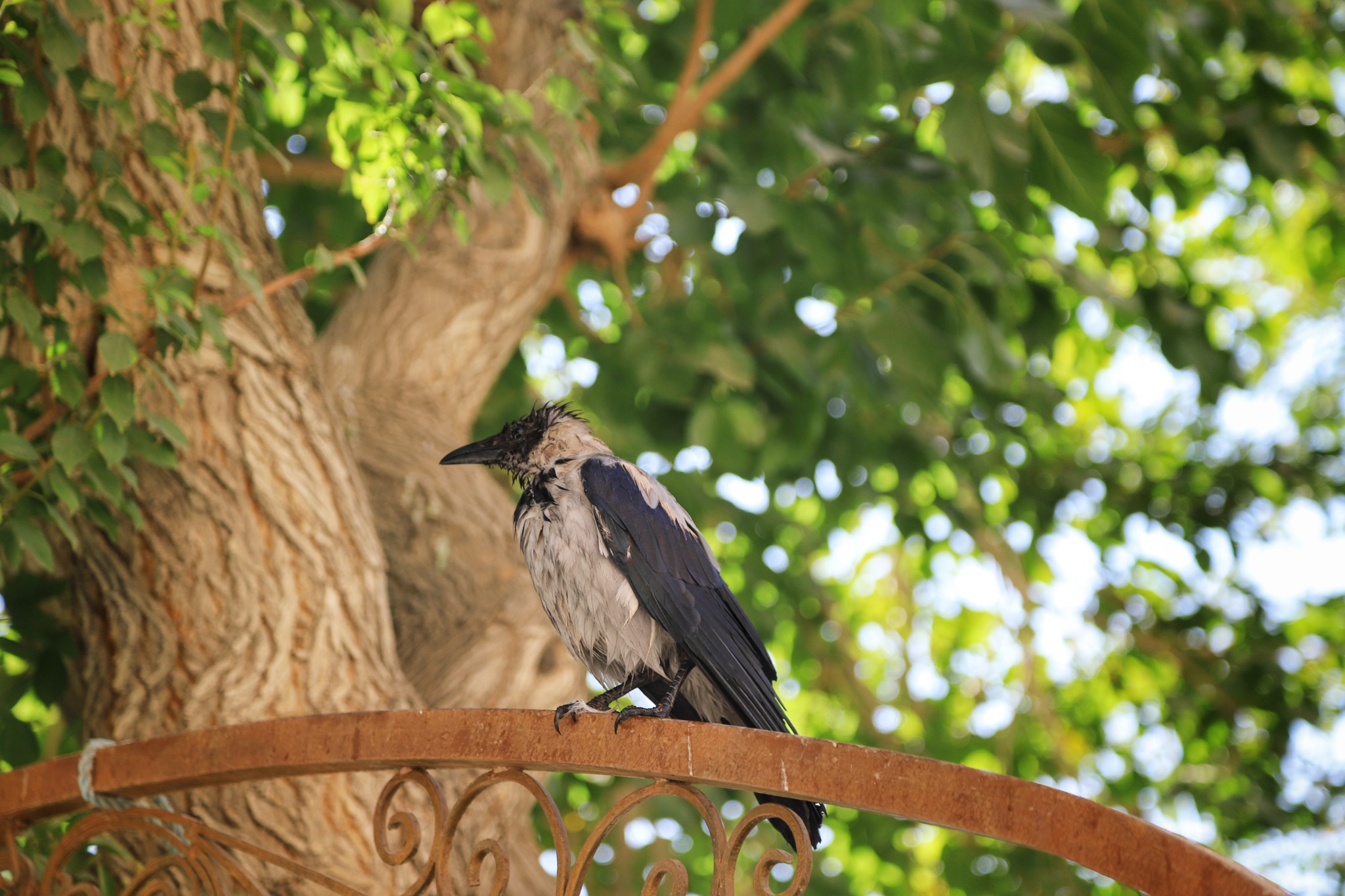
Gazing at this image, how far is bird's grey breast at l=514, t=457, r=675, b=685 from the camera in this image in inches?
81.5

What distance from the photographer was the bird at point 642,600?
6.52 feet

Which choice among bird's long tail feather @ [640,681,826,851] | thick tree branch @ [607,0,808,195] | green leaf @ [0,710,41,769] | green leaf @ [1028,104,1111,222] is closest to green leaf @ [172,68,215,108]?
bird's long tail feather @ [640,681,826,851]

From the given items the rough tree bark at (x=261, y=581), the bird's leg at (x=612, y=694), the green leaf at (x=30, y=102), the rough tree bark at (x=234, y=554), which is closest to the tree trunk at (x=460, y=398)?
the rough tree bark at (x=261, y=581)

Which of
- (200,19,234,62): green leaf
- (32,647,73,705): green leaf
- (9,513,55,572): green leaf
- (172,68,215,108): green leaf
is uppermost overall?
(200,19,234,62): green leaf

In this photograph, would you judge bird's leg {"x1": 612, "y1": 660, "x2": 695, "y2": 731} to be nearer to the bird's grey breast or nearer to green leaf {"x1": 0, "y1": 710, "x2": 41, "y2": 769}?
the bird's grey breast

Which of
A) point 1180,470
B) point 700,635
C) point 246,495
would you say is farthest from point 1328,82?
point 246,495

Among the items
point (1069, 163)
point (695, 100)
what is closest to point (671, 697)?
point (1069, 163)

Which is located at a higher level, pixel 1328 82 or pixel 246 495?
pixel 246 495

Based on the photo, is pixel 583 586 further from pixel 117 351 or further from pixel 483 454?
pixel 117 351

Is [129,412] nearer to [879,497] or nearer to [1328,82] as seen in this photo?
[879,497]

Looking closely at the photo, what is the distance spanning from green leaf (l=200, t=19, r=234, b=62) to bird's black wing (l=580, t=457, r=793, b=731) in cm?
98

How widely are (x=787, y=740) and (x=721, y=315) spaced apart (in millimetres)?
2668

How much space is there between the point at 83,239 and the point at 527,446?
0.97 meters

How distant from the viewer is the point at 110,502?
221 centimetres
